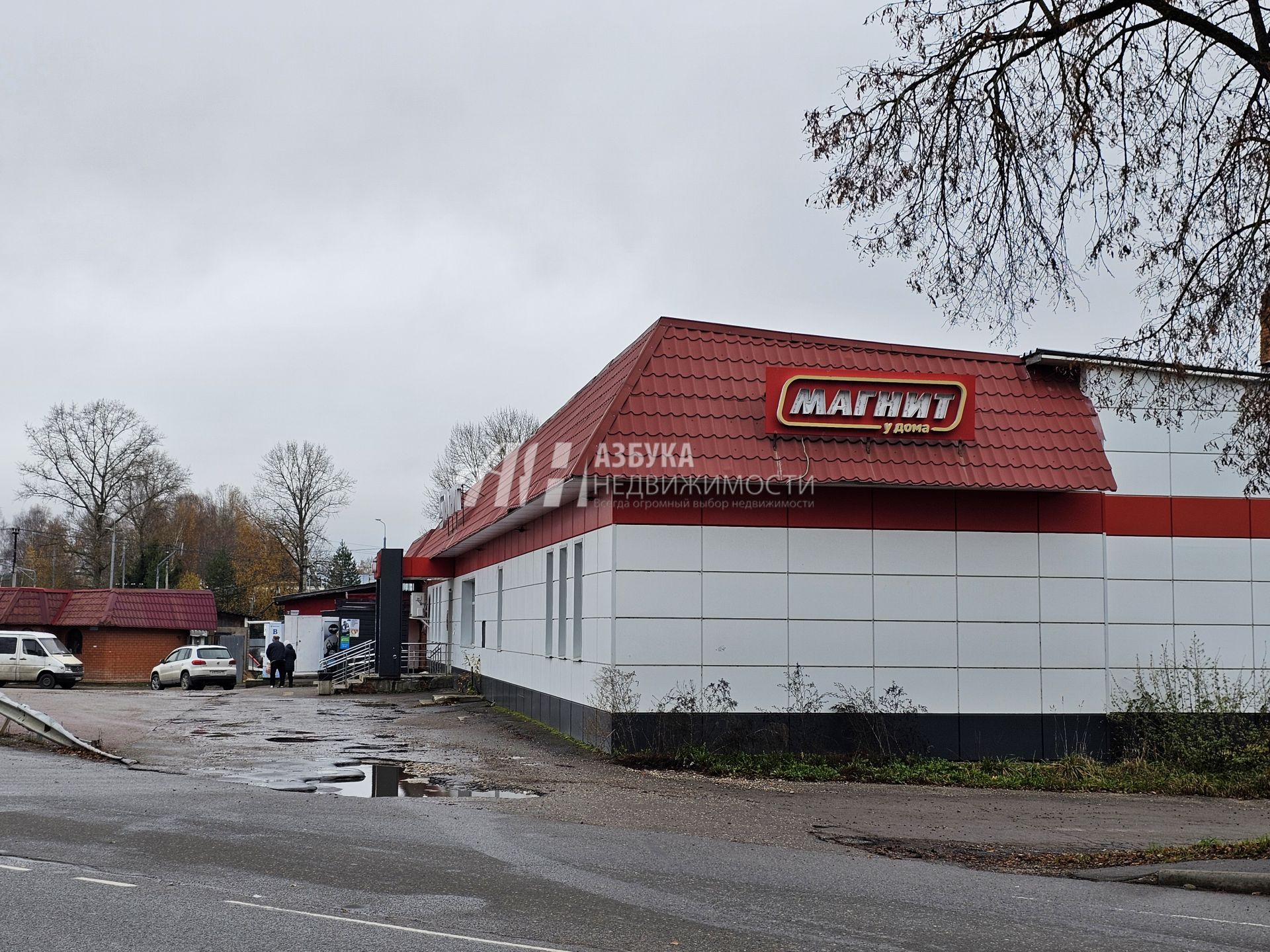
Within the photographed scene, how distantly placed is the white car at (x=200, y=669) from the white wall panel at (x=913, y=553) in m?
30.8

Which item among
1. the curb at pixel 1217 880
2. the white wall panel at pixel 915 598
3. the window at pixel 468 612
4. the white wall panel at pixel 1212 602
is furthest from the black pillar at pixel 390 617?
the curb at pixel 1217 880

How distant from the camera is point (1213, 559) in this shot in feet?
58.1

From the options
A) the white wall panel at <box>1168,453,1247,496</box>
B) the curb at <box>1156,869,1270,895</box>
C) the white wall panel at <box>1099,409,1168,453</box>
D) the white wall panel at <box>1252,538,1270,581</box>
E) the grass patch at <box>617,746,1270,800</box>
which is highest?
the white wall panel at <box>1099,409,1168,453</box>

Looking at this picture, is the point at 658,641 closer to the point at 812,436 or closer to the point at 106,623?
the point at 812,436

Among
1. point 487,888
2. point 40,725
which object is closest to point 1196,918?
point 487,888

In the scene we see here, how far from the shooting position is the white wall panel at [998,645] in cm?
1623

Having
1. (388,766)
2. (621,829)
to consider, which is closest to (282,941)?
(621,829)

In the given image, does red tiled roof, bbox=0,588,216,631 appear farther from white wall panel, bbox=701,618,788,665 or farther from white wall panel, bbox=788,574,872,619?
white wall panel, bbox=788,574,872,619

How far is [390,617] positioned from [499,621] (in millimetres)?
10651

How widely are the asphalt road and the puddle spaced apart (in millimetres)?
1706

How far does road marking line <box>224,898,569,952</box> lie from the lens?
6.22 metres

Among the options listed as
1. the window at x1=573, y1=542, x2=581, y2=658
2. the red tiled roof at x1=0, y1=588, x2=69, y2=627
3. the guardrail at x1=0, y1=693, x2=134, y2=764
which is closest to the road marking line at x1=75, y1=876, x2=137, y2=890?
the guardrail at x1=0, y1=693, x2=134, y2=764

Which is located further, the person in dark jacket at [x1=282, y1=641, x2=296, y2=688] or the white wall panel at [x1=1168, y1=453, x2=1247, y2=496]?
the person in dark jacket at [x1=282, y1=641, x2=296, y2=688]

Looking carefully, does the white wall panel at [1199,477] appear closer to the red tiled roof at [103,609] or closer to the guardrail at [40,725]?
the guardrail at [40,725]
